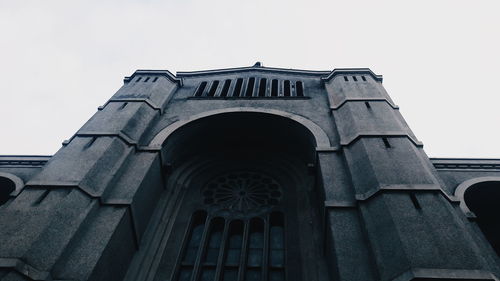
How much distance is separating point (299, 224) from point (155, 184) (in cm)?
444

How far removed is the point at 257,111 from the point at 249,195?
3.17 m

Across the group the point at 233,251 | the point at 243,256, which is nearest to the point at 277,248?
the point at 243,256

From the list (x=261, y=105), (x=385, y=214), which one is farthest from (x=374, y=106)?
(x=385, y=214)

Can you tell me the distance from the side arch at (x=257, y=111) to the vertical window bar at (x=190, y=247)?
2.63m

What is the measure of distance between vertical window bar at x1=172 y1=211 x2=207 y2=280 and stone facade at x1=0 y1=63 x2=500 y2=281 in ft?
0.17

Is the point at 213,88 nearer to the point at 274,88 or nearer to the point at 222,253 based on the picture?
the point at 274,88

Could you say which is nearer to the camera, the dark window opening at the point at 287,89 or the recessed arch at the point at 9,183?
the recessed arch at the point at 9,183

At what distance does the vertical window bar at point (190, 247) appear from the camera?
9578 mm

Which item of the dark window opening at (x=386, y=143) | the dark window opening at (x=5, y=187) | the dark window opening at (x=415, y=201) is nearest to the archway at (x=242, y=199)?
the dark window opening at (x=386, y=143)

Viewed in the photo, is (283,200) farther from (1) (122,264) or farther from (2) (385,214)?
(1) (122,264)

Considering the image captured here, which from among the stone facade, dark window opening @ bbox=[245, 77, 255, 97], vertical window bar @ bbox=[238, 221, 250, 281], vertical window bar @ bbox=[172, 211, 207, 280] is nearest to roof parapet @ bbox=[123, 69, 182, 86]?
the stone facade

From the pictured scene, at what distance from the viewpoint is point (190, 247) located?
10.5 metres

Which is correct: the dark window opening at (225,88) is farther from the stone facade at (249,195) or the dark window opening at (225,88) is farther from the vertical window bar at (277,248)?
the vertical window bar at (277,248)

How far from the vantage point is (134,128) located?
1231 cm
